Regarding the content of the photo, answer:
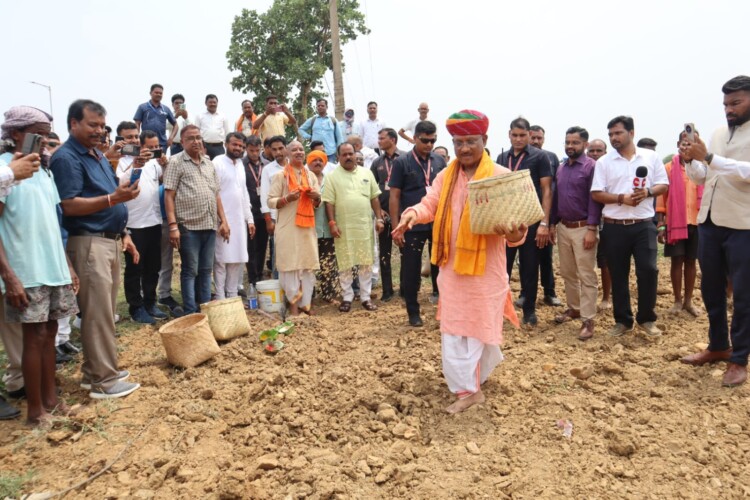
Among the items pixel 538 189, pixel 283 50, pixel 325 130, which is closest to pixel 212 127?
pixel 325 130

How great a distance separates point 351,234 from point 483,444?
140 inches

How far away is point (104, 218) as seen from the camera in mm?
3893

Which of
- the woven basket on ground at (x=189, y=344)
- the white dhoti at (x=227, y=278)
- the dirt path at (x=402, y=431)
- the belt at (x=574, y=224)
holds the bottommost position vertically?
the dirt path at (x=402, y=431)

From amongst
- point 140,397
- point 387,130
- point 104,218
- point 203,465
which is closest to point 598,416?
point 203,465

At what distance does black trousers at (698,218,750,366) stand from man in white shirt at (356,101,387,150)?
6.55 meters

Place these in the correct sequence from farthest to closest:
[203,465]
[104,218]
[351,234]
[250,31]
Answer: [250,31] → [351,234] → [104,218] → [203,465]

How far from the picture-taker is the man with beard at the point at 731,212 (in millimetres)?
3596

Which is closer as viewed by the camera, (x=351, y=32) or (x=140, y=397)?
(x=140, y=397)

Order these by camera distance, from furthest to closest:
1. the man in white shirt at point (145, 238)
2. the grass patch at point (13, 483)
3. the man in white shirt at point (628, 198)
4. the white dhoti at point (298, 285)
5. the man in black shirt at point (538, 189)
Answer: the white dhoti at point (298, 285)
the man in white shirt at point (145, 238)
the man in black shirt at point (538, 189)
the man in white shirt at point (628, 198)
the grass patch at point (13, 483)

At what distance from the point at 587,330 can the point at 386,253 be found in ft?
8.82

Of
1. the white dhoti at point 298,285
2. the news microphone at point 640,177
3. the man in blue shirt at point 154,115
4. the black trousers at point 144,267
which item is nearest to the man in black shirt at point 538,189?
the news microphone at point 640,177

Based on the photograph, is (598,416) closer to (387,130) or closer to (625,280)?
(625,280)

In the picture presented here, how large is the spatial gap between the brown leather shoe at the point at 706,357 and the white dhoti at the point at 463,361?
1.73 metres

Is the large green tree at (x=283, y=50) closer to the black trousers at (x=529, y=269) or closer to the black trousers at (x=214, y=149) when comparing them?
the black trousers at (x=214, y=149)
